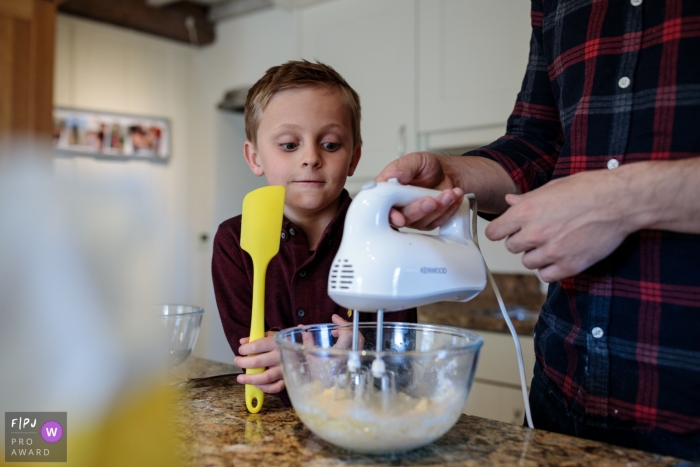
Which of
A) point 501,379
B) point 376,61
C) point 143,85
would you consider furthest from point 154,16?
point 501,379

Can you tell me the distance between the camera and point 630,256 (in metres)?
0.76

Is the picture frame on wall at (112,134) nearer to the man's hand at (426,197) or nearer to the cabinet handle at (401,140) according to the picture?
the cabinet handle at (401,140)

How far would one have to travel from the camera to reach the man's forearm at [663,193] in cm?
64

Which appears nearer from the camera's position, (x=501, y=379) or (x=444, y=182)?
(x=444, y=182)

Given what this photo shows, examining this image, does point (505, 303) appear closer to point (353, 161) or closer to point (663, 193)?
point (353, 161)

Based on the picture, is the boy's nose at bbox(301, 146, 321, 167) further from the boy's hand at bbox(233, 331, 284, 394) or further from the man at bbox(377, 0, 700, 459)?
the boy's hand at bbox(233, 331, 284, 394)

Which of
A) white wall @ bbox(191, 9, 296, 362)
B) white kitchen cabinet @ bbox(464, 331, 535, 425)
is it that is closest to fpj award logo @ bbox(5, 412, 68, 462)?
white kitchen cabinet @ bbox(464, 331, 535, 425)

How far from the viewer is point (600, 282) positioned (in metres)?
0.79

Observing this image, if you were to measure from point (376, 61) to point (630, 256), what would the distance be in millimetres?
1960

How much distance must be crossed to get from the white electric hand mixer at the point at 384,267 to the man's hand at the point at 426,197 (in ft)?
0.04

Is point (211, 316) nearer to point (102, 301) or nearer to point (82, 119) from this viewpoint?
point (82, 119)

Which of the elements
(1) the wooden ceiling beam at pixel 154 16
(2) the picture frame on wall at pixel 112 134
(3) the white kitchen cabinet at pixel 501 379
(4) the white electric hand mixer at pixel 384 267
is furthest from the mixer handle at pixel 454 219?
(1) the wooden ceiling beam at pixel 154 16

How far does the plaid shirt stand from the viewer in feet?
2.37

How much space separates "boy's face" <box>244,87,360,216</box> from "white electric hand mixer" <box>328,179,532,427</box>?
1.40 feet
